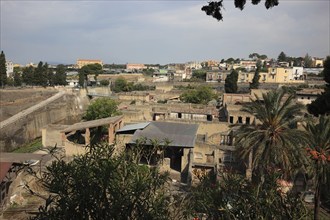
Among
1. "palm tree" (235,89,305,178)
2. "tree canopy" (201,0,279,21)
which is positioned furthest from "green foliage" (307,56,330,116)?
"tree canopy" (201,0,279,21)

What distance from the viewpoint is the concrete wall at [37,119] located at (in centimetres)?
3019

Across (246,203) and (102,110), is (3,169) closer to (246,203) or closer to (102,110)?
(246,203)

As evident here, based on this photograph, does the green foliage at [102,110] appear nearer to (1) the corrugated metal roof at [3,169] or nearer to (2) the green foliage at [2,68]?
(1) the corrugated metal roof at [3,169]

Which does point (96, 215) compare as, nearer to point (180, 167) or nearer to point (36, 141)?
point (180, 167)

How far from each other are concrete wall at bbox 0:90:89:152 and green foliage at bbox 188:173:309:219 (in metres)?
26.6

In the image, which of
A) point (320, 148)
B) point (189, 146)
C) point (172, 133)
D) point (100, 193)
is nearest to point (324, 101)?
point (320, 148)

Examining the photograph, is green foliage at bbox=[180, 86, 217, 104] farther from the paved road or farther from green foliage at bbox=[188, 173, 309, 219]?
green foliage at bbox=[188, 173, 309, 219]

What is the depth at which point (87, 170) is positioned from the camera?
688 cm

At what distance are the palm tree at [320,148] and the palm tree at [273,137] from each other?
502mm

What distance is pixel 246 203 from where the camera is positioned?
6.21 metres

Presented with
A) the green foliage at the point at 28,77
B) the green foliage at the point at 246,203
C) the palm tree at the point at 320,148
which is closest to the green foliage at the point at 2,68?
the green foliage at the point at 28,77

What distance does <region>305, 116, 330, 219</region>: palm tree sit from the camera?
1228 centimetres

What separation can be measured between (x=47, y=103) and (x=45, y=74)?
78.1 feet

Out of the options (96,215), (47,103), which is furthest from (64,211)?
(47,103)
